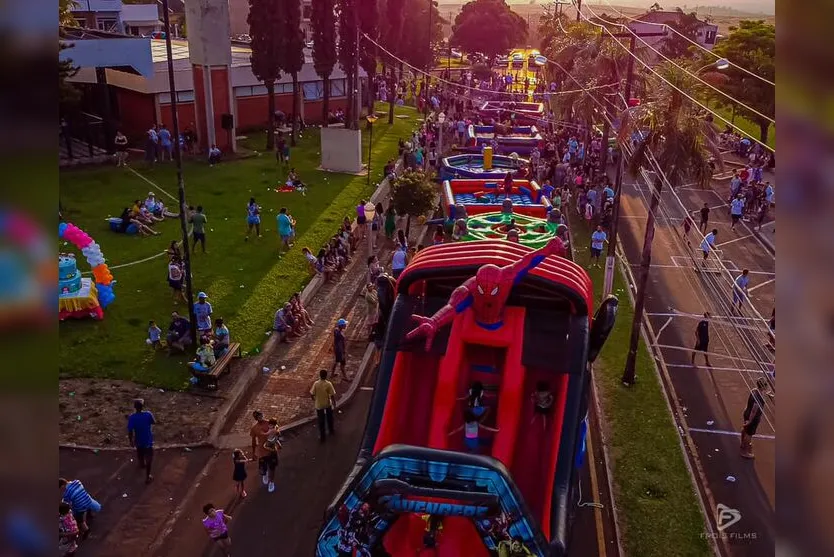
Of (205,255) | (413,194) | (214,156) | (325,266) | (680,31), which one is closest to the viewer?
(325,266)

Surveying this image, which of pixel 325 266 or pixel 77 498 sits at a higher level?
pixel 325 266

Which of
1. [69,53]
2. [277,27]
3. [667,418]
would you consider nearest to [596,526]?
[667,418]

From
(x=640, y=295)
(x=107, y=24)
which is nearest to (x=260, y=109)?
(x=107, y=24)

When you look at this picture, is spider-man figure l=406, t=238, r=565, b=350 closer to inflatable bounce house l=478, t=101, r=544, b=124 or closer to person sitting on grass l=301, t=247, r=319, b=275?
person sitting on grass l=301, t=247, r=319, b=275

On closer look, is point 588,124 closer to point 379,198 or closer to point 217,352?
point 379,198

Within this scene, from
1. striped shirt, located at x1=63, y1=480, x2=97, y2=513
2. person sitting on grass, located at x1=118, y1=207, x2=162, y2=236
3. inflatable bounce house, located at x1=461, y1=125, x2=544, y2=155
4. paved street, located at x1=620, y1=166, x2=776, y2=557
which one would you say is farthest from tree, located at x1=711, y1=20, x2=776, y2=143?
striped shirt, located at x1=63, y1=480, x2=97, y2=513

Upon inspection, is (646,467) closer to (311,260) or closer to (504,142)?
(311,260)

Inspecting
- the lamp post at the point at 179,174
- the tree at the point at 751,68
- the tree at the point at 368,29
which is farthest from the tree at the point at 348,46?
the lamp post at the point at 179,174

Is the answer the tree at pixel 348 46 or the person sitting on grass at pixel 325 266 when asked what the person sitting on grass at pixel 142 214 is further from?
the tree at pixel 348 46
